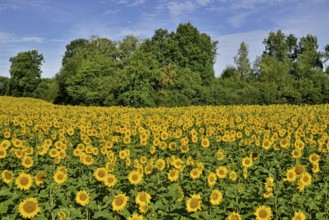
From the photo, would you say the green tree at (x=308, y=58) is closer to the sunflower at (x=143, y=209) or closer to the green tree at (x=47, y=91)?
the green tree at (x=47, y=91)

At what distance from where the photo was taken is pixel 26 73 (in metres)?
73.0

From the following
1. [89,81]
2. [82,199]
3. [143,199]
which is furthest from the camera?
[89,81]

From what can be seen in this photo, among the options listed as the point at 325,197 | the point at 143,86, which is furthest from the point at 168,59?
the point at 325,197

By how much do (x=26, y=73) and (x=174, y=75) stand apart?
147 ft

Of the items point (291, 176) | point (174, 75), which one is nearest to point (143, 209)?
point (291, 176)

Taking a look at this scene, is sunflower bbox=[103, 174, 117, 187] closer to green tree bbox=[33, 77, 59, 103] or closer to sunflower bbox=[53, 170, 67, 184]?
sunflower bbox=[53, 170, 67, 184]

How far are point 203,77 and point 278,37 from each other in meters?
23.7

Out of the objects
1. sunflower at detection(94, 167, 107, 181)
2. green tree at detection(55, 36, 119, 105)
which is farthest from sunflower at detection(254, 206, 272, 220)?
green tree at detection(55, 36, 119, 105)

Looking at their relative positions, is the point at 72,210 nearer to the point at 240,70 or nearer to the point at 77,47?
the point at 240,70

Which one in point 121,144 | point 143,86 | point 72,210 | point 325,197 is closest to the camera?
point 72,210

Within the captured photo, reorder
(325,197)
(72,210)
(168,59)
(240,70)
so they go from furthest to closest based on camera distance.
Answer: (240,70) < (168,59) < (325,197) < (72,210)

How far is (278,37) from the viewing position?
69688 millimetres

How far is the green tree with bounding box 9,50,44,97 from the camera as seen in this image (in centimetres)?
7256

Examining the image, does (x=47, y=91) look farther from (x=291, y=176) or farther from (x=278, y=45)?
(x=291, y=176)
